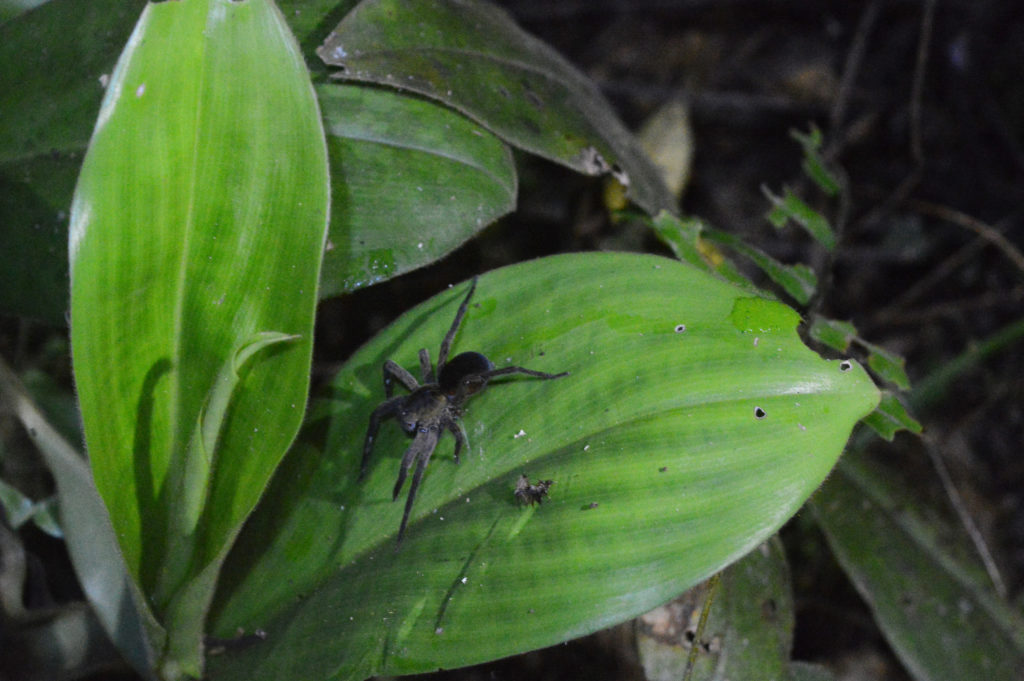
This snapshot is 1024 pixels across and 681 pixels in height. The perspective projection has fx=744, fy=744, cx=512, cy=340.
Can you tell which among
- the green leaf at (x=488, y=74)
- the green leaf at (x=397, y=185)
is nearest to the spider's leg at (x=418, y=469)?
the green leaf at (x=397, y=185)

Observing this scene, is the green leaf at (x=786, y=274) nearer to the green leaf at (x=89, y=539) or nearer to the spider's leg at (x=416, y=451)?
the spider's leg at (x=416, y=451)

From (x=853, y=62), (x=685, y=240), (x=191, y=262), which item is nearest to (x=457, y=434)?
(x=191, y=262)

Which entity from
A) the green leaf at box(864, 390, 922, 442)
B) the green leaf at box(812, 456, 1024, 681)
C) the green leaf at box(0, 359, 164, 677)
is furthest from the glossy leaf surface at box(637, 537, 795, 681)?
the green leaf at box(0, 359, 164, 677)

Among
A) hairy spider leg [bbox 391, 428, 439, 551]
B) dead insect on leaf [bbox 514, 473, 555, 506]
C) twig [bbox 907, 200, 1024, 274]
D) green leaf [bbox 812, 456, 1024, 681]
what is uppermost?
dead insect on leaf [bbox 514, 473, 555, 506]

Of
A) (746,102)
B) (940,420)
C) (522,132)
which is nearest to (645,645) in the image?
(522,132)

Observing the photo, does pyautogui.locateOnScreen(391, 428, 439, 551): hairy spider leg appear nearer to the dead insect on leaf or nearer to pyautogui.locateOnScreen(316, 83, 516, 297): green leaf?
the dead insect on leaf

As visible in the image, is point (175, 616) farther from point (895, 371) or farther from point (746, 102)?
point (746, 102)

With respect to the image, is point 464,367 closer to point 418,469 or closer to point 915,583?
point 418,469
